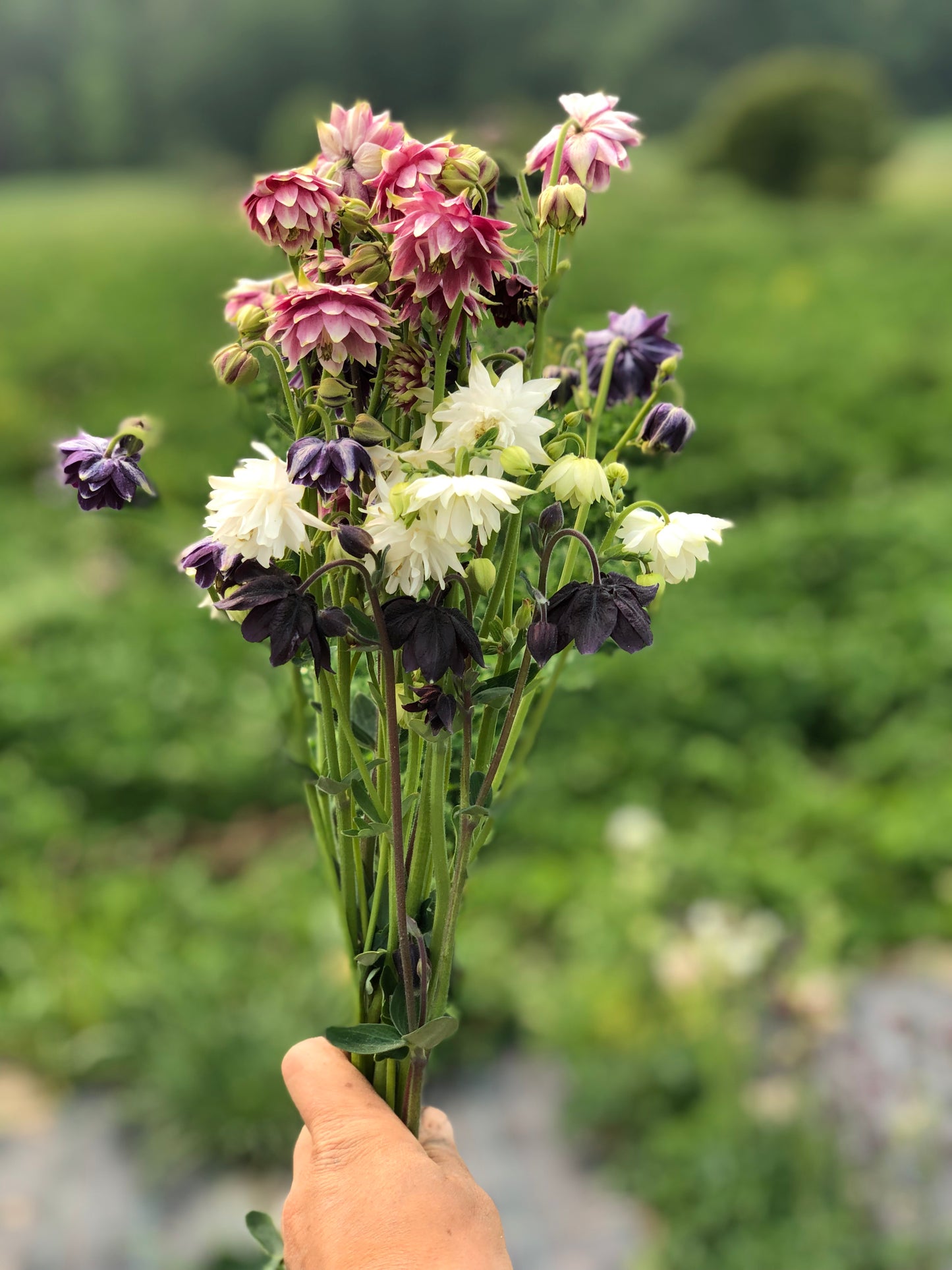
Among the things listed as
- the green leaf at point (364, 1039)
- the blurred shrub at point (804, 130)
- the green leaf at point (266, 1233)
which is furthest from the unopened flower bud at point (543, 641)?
the blurred shrub at point (804, 130)

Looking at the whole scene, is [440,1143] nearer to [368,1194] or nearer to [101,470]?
[368,1194]

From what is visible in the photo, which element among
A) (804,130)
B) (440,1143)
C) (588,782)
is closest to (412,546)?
(440,1143)

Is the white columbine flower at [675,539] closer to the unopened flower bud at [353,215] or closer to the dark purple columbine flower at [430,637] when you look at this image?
the dark purple columbine flower at [430,637]

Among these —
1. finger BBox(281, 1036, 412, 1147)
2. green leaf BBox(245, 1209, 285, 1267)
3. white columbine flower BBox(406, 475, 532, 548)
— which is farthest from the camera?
green leaf BBox(245, 1209, 285, 1267)

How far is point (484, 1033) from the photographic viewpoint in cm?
211

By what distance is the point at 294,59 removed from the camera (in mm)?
10078

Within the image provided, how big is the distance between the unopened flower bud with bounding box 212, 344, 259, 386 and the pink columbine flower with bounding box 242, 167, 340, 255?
7 centimetres

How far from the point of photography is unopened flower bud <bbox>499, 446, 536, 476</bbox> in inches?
21.2

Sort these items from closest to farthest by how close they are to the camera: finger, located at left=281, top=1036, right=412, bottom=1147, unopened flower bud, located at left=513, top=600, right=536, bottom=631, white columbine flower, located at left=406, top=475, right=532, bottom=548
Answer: white columbine flower, located at left=406, top=475, right=532, bottom=548
unopened flower bud, located at left=513, top=600, right=536, bottom=631
finger, located at left=281, top=1036, right=412, bottom=1147

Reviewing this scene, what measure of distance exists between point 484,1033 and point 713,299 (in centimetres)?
527

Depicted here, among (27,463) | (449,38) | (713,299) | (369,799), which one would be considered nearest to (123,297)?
(27,463)

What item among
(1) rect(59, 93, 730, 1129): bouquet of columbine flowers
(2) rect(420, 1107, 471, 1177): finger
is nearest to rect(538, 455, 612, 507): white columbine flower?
(1) rect(59, 93, 730, 1129): bouquet of columbine flowers

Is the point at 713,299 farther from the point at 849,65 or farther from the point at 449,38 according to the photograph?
the point at 449,38

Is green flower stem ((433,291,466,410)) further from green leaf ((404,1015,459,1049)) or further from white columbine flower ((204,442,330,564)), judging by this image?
green leaf ((404,1015,459,1049))
